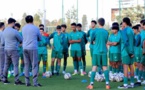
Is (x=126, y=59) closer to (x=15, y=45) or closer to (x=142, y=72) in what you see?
(x=142, y=72)

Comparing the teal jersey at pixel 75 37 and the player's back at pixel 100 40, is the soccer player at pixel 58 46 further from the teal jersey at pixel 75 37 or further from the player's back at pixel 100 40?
the player's back at pixel 100 40

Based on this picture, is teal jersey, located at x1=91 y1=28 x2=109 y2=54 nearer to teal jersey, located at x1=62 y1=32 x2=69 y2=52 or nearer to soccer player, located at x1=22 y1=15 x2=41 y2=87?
soccer player, located at x1=22 y1=15 x2=41 y2=87

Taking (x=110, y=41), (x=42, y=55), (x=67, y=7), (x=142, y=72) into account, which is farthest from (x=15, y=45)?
(x=67, y=7)

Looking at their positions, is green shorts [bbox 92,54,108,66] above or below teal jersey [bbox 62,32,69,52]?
below

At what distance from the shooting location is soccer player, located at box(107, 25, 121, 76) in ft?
38.1

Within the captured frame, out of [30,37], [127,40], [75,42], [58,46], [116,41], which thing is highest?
[30,37]

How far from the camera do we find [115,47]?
11766 millimetres

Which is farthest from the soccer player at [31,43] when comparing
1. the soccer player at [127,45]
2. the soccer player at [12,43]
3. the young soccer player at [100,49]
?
the soccer player at [127,45]

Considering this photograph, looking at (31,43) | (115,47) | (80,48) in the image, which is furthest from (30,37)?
(80,48)

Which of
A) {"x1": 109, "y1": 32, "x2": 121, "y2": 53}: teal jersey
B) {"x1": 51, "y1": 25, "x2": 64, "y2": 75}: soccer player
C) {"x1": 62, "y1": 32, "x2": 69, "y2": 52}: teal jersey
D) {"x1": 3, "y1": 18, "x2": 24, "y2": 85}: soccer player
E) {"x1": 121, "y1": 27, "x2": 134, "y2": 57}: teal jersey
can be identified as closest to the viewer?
{"x1": 121, "y1": 27, "x2": 134, "y2": 57}: teal jersey

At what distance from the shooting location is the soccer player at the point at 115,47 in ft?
38.1

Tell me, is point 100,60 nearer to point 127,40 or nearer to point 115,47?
point 127,40

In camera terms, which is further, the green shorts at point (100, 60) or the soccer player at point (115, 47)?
the soccer player at point (115, 47)

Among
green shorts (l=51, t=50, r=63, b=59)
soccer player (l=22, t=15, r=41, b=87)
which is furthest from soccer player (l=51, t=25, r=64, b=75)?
soccer player (l=22, t=15, r=41, b=87)
